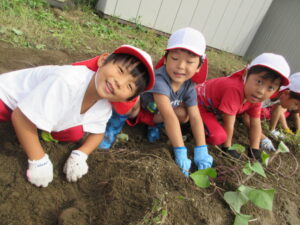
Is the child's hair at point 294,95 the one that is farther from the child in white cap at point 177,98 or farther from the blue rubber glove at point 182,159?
the blue rubber glove at point 182,159

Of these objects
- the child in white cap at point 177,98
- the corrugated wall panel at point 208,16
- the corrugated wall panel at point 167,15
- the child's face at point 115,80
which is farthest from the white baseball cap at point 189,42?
the corrugated wall panel at point 167,15

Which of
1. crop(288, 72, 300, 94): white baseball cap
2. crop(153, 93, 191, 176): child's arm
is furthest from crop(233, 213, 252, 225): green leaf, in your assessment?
crop(288, 72, 300, 94): white baseball cap

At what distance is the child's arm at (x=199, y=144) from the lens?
6.76 ft

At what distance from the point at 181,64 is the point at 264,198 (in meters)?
1.10

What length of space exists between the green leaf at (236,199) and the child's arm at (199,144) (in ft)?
1.54

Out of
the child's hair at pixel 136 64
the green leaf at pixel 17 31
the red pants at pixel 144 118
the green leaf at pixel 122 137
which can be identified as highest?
the child's hair at pixel 136 64

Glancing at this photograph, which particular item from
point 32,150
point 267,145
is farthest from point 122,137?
point 267,145

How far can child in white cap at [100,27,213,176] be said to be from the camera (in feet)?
6.49

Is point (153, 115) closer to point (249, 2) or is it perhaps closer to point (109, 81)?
point (109, 81)

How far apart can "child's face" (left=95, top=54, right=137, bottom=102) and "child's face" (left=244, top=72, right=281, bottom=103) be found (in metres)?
1.33

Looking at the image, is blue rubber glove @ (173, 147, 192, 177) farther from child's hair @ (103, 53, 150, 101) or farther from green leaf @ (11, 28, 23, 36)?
green leaf @ (11, 28, 23, 36)

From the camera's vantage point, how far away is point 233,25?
6.25 m

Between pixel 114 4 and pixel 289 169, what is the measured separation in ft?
12.9

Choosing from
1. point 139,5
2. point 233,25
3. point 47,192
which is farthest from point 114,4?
point 47,192
